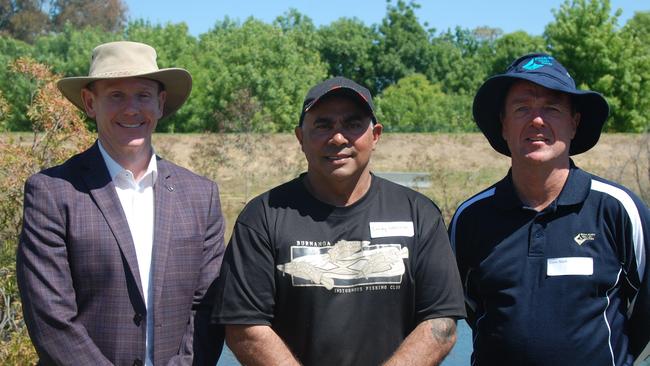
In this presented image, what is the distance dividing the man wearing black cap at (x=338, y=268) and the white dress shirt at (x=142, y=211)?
0.36 m

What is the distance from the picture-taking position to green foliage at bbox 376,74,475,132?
46781 millimetres

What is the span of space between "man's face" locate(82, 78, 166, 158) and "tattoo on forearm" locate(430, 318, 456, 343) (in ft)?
4.61

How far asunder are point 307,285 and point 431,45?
62.0 m

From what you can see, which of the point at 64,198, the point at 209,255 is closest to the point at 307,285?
the point at 209,255

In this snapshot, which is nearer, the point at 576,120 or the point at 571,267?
the point at 571,267

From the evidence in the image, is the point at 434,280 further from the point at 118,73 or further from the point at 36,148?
the point at 36,148

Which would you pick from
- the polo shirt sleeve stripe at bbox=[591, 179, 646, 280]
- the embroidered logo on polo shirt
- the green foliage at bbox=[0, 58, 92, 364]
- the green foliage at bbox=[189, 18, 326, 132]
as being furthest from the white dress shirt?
the green foliage at bbox=[189, 18, 326, 132]

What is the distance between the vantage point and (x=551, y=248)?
378cm

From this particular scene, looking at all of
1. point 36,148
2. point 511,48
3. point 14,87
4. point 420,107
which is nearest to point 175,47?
point 420,107

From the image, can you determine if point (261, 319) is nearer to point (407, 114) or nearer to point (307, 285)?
point (307, 285)

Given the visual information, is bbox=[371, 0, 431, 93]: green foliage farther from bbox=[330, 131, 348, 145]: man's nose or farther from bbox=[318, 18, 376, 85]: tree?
bbox=[330, 131, 348, 145]: man's nose

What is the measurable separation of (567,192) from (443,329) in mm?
802

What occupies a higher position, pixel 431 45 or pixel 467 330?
pixel 431 45

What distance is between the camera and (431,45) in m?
64.2
